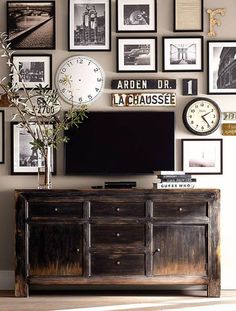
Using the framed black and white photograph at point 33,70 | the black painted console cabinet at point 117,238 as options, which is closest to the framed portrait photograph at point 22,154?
the framed black and white photograph at point 33,70

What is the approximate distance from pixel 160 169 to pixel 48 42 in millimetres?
1442

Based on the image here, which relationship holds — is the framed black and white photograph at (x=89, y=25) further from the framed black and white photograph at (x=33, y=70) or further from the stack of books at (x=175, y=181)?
the stack of books at (x=175, y=181)

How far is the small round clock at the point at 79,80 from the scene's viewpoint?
619cm

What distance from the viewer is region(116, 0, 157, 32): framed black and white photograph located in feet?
20.3

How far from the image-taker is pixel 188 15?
6.20 meters

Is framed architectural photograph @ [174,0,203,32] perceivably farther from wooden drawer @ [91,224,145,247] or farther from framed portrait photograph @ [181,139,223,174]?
wooden drawer @ [91,224,145,247]

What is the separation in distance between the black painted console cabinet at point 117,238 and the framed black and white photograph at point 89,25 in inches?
51.4

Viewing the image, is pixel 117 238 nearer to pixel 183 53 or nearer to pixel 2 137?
pixel 2 137

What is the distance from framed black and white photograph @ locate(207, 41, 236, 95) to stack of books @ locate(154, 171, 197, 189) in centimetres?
82

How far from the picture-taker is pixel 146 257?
5734 millimetres

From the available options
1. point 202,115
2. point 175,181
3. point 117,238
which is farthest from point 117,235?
point 202,115

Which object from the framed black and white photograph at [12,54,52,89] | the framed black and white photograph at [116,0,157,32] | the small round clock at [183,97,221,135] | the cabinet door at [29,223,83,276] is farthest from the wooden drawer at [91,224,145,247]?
the framed black and white photograph at [116,0,157,32]

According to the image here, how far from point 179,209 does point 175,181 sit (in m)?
0.25

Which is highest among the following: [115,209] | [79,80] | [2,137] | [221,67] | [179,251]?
[221,67]
